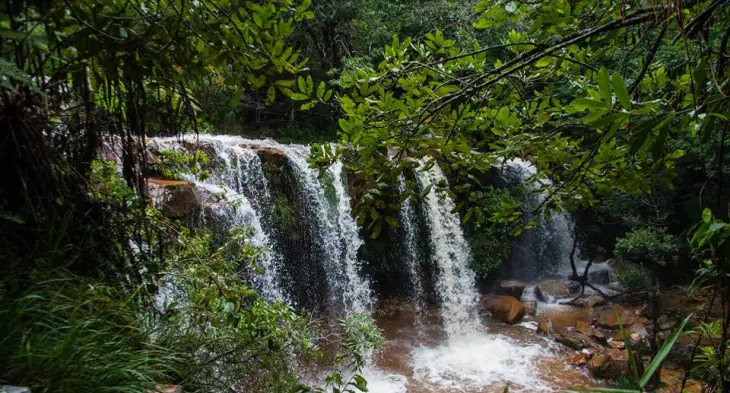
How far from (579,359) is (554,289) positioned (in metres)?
3.19

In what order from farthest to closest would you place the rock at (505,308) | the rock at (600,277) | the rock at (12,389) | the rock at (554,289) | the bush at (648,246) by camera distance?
the rock at (600,277) → the rock at (554,289) → the rock at (505,308) → the bush at (648,246) → the rock at (12,389)

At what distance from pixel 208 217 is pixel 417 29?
31.0ft

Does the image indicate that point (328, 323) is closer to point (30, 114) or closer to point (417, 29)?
point (30, 114)

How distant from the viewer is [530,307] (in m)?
9.55

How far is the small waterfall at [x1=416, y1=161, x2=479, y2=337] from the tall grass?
25.2ft

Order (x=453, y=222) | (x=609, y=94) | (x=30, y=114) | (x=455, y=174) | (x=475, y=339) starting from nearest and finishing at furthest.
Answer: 1. (x=609, y=94)
2. (x=30, y=114)
3. (x=455, y=174)
4. (x=475, y=339)
5. (x=453, y=222)

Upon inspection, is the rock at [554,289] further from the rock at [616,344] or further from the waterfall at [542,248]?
the rock at [616,344]

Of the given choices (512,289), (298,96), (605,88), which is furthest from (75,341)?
(512,289)

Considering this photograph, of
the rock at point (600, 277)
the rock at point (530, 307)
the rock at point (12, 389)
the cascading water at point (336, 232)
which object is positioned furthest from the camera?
the rock at point (600, 277)

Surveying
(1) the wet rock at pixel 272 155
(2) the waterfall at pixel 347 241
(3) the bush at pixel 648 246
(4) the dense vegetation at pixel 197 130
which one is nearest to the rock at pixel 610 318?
(3) the bush at pixel 648 246

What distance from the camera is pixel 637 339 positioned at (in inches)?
303

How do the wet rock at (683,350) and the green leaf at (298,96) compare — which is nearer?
the green leaf at (298,96)

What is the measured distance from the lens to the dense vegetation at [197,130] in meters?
1.51

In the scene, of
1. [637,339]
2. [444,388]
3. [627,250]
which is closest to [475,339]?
[444,388]
